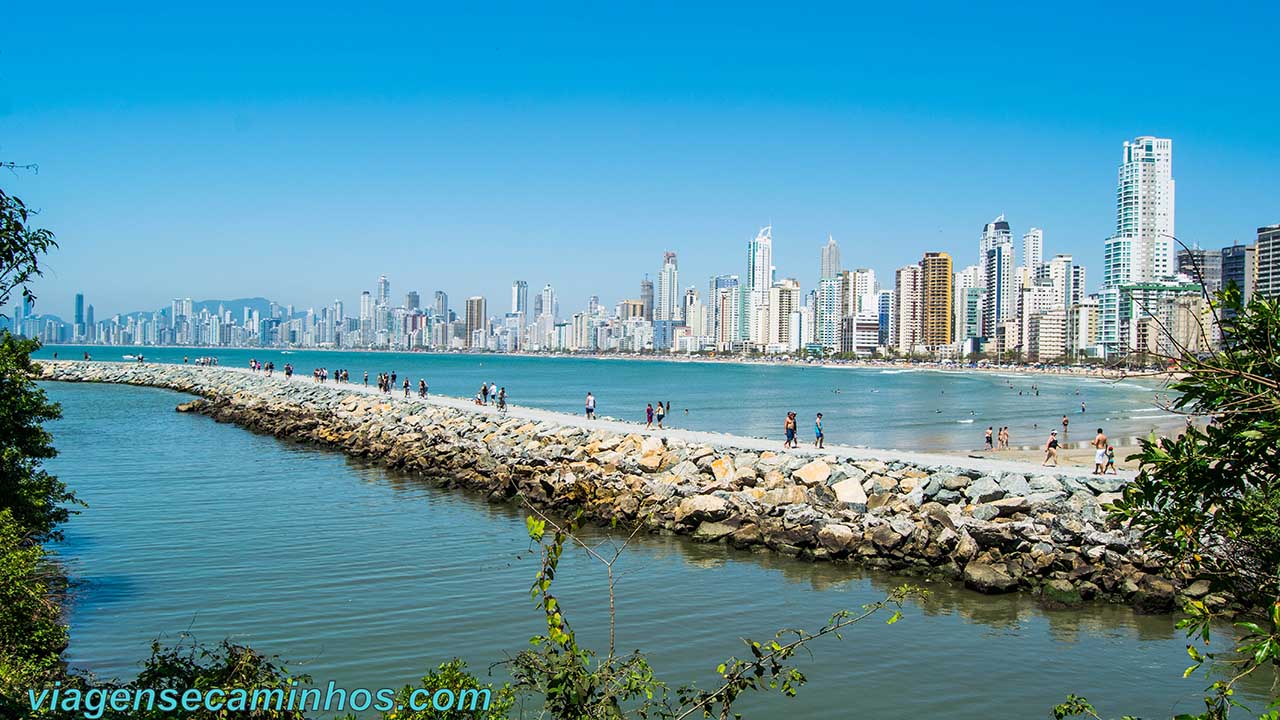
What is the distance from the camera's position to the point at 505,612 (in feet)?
44.3

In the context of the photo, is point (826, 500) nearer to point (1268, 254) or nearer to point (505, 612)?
point (505, 612)

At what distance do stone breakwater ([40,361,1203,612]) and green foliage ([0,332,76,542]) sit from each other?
6.95m

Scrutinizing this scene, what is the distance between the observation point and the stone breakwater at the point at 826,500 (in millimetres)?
15141

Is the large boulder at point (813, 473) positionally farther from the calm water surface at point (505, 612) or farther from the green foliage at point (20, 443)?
the green foliage at point (20, 443)

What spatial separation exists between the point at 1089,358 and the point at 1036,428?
14506 cm

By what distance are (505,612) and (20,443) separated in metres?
7.35

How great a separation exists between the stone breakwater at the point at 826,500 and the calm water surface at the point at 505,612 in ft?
2.33

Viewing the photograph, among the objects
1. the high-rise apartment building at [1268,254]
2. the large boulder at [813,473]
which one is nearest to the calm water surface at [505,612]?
the large boulder at [813,473]

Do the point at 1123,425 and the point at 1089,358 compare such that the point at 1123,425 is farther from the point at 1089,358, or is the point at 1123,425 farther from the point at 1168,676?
the point at 1089,358

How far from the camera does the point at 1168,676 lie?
37.5ft

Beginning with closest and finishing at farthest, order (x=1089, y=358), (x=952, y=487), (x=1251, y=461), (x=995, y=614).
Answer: (x=1251, y=461) < (x=995, y=614) < (x=952, y=487) < (x=1089, y=358)

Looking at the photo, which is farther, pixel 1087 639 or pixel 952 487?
pixel 952 487

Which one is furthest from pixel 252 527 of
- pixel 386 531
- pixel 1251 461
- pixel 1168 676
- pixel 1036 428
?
pixel 1036 428

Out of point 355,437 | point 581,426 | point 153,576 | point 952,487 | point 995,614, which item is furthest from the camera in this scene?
point 355,437
